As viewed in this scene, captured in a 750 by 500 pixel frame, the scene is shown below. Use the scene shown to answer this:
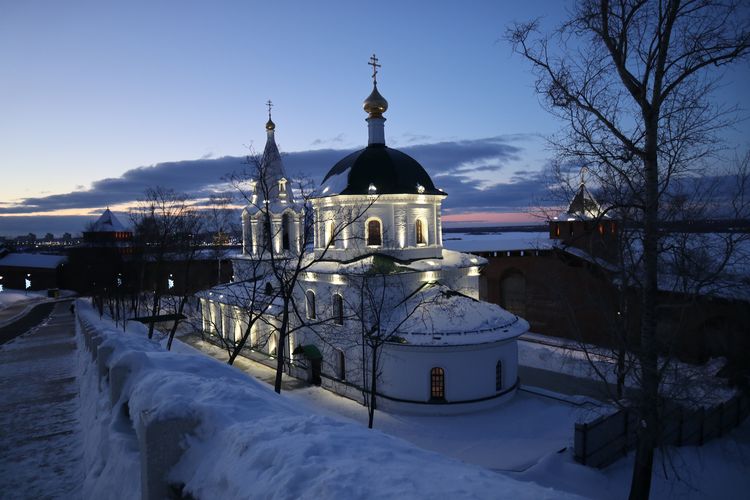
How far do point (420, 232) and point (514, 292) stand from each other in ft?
42.0

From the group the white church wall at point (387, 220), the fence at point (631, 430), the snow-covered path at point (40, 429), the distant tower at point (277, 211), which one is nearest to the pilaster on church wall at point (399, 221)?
the white church wall at point (387, 220)

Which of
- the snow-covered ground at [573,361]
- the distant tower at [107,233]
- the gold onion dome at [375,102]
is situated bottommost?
the snow-covered ground at [573,361]

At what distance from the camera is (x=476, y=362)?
56.9 ft

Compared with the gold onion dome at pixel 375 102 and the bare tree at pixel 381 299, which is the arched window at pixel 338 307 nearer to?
the bare tree at pixel 381 299

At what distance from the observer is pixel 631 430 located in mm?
12203

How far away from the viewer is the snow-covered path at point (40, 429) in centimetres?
570

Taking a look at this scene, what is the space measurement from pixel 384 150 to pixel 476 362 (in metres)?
11.1

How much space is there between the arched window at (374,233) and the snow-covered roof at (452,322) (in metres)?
3.60

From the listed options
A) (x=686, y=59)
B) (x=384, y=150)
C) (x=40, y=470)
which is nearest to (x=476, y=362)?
(x=384, y=150)

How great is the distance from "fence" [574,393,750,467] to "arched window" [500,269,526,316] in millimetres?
15627

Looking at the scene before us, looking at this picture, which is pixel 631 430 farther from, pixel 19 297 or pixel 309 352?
pixel 19 297

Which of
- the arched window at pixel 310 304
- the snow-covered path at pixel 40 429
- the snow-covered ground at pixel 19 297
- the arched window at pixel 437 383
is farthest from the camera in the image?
the snow-covered ground at pixel 19 297

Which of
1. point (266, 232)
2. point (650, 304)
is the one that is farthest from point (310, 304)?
point (650, 304)

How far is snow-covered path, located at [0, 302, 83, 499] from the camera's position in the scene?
570 centimetres
